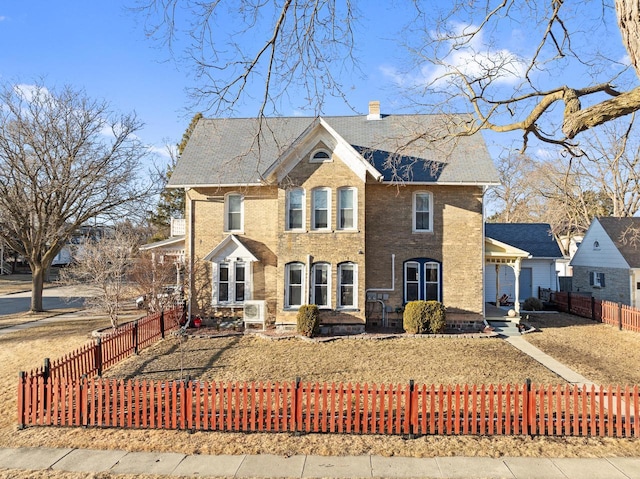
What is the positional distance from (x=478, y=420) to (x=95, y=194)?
2396 cm

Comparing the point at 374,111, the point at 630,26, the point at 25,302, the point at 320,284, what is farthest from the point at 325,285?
the point at 25,302

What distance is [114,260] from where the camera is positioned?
54.4 feet

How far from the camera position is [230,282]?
18.4m

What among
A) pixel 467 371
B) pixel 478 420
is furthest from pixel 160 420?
pixel 467 371

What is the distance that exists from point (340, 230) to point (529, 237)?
59.4 feet

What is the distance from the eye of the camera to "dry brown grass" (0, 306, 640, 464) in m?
7.32

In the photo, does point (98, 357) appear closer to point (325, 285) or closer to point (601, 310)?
point (325, 285)

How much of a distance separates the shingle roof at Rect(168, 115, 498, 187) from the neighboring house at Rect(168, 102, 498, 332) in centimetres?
8

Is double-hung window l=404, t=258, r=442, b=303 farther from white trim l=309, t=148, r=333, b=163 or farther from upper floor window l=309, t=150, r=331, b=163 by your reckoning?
upper floor window l=309, t=150, r=331, b=163

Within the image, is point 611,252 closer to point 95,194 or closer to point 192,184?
point 192,184

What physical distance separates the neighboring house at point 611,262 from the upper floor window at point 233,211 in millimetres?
20228

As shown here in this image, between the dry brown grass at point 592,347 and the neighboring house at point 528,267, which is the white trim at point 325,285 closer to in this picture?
the dry brown grass at point 592,347

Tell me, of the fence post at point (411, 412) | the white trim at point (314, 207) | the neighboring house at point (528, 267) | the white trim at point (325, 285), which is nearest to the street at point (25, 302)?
the white trim at point (325, 285)

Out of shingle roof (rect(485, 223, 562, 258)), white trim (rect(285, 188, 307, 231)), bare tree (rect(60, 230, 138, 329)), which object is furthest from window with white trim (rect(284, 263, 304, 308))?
shingle roof (rect(485, 223, 562, 258))
